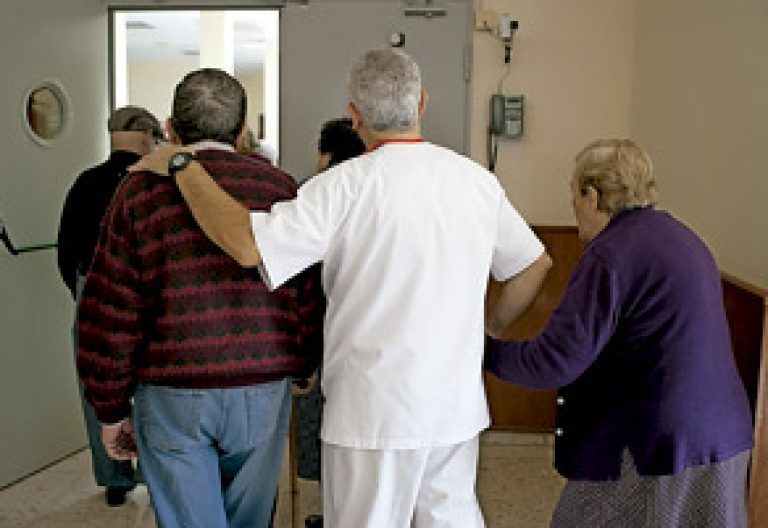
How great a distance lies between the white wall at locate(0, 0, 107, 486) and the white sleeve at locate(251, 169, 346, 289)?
2.11 meters

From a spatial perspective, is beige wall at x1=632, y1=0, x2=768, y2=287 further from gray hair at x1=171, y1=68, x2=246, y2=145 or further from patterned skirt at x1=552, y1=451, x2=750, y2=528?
gray hair at x1=171, y1=68, x2=246, y2=145

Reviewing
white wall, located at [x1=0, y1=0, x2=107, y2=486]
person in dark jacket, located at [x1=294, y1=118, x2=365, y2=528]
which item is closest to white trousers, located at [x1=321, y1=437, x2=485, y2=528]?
person in dark jacket, located at [x1=294, y1=118, x2=365, y2=528]

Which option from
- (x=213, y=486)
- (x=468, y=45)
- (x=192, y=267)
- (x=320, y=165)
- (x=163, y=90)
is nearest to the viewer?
(x=192, y=267)

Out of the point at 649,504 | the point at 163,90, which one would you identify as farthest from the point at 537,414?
the point at 163,90

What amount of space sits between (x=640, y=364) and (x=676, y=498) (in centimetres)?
30

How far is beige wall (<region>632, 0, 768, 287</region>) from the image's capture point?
101 inches

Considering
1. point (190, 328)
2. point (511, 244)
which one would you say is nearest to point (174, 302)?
point (190, 328)

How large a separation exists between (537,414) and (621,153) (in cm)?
233

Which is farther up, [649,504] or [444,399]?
[444,399]

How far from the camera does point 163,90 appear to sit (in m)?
10.2

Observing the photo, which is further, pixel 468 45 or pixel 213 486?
pixel 468 45

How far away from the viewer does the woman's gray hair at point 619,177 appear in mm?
1779

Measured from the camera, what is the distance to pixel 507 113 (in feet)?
12.7

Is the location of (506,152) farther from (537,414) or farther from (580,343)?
(580,343)
